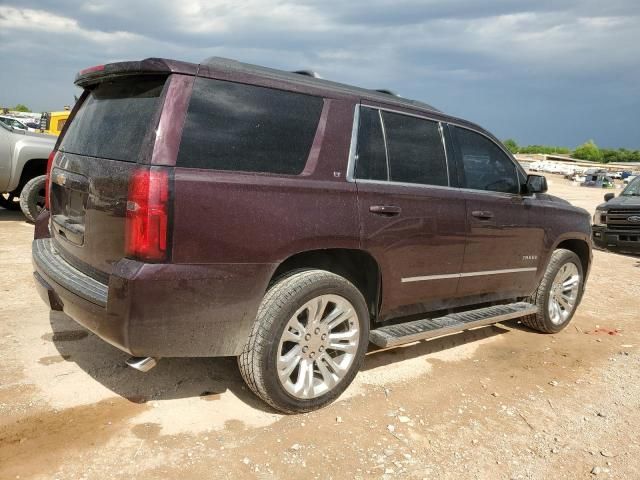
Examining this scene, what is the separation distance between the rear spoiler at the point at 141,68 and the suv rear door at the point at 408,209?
3.76ft

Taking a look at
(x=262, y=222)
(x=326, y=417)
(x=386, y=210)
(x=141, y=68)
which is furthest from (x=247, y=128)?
(x=326, y=417)

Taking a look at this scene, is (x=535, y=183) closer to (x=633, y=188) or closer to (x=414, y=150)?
(x=414, y=150)

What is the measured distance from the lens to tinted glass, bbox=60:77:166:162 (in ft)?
9.52

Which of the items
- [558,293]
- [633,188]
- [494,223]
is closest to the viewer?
[494,223]

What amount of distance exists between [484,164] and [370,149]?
1327 mm

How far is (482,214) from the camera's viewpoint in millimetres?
4270

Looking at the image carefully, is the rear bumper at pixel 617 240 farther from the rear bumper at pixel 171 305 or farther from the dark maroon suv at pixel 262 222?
the rear bumper at pixel 171 305

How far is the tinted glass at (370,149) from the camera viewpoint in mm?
3543

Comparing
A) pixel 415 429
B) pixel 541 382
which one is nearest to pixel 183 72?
pixel 415 429

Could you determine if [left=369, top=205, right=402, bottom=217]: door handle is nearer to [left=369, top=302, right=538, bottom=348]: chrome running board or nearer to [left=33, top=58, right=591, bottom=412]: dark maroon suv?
[left=33, top=58, right=591, bottom=412]: dark maroon suv

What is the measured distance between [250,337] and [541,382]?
233cm

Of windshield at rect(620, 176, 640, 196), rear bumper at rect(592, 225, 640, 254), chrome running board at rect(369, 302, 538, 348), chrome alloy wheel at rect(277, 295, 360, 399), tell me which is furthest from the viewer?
windshield at rect(620, 176, 640, 196)

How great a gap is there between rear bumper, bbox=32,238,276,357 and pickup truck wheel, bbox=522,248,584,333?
3.08 metres

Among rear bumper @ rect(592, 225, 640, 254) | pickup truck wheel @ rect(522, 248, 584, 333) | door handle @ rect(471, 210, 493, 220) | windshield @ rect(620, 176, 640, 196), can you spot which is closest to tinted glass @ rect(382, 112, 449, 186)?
door handle @ rect(471, 210, 493, 220)
